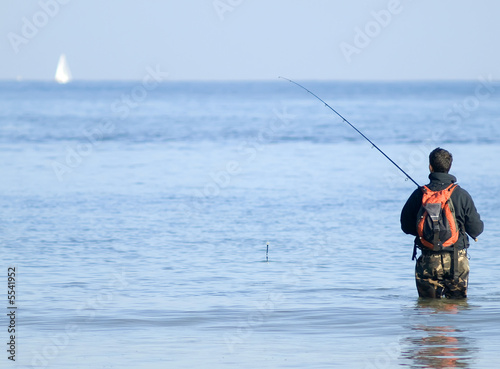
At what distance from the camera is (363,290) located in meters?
Result: 8.32

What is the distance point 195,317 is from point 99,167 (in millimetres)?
15310

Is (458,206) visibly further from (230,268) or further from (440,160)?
(230,268)

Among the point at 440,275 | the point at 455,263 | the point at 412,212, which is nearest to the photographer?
the point at 412,212

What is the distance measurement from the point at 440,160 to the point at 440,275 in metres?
0.93

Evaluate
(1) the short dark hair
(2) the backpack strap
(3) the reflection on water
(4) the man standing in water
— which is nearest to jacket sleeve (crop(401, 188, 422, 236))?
(4) the man standing in water

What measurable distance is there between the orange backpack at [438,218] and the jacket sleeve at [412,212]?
45mm

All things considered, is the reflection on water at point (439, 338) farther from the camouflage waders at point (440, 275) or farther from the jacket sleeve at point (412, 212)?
the jacket sleeve at point (412, 212)

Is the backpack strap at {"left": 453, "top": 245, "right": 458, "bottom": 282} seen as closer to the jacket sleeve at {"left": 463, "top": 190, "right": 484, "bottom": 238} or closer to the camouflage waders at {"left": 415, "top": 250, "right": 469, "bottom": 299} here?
the camouflage waders at {"left": 415, "top": 250, "right": 469, "bottom": 299}

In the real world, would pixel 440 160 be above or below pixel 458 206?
above

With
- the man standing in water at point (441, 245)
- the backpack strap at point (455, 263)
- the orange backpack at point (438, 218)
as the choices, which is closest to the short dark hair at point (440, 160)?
the man standing in water at point (441, 245)

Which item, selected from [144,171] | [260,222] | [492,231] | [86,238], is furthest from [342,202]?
[144,171]

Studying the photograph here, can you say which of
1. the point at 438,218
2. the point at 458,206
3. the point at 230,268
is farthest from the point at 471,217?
→ the point at 230,268

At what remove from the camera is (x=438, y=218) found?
20.5 feet

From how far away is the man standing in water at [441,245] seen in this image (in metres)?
6.31
